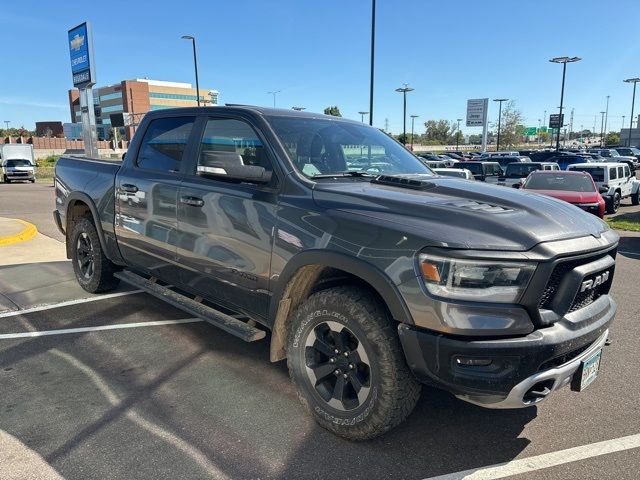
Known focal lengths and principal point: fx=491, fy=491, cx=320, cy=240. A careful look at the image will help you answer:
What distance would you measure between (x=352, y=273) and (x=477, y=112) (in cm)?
6850

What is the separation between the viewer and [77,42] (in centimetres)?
1259

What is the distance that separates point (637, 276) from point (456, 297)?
635 centimetres

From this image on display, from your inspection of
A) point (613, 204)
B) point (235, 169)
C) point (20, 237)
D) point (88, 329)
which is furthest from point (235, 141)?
point (613, 204)

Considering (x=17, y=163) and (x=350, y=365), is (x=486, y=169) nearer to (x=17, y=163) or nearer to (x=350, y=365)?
(x=350, y=365)

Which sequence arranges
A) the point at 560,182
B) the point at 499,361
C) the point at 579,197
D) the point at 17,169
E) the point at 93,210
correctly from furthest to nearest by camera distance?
1. the point at 17,169
2. the point at 560,182
3. the point at 579,197
4. the point at 93,210
5. the point at 499,361

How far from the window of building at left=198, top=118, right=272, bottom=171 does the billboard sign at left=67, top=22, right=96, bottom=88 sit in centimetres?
1017

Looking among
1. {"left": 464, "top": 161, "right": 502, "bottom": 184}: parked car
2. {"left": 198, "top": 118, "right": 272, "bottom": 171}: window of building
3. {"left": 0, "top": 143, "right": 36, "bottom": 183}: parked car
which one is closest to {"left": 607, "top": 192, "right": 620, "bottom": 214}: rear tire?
{"left": 464, "top": 161, "right": 502, "bottom": 184}: parked car

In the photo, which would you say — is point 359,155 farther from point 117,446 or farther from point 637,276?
point 637,276

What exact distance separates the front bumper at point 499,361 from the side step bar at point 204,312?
1.29m

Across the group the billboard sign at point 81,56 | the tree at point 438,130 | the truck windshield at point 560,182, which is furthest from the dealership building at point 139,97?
the truck windshield at point 560,182

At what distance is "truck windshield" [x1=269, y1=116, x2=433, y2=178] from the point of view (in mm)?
3471

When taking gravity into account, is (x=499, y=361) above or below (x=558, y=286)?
below

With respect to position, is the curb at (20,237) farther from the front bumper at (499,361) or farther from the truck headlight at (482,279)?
the truck headlight at (482,279)

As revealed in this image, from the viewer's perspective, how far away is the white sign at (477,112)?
6475 centimetres
